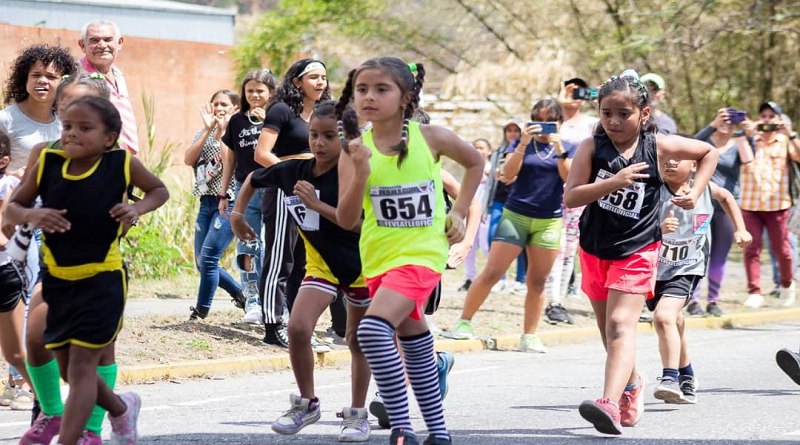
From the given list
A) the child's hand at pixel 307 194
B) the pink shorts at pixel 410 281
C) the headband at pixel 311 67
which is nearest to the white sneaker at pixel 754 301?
the headband at pixel 311 67

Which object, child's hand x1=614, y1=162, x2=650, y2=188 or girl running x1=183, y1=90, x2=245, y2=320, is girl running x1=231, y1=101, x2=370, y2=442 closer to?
child's hand x1=614, y1=162, x2=650, y2=188

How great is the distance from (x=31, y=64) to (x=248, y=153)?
121 inches

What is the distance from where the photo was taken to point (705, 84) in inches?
949

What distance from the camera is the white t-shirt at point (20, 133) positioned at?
7312 mm

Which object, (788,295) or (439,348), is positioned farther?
(788,295)

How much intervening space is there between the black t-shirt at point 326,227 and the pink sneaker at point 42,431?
157 cm

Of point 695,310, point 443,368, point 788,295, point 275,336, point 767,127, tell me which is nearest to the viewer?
point 443,368

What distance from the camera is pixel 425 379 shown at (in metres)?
5.95

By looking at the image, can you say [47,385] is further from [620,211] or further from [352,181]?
[620,211]

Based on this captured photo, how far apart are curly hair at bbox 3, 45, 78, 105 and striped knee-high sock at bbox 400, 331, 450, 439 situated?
2685 millimetres

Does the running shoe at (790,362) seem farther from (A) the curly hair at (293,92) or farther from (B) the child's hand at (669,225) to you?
(A) the curly hair at (293,92)

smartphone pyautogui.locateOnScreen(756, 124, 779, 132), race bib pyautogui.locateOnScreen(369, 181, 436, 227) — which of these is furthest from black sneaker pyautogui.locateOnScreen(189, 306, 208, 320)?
smartphone pyautogui.locateOnScreen(756, 124, 779, 132)

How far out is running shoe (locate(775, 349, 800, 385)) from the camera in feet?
27.5

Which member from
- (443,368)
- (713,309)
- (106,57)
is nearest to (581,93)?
(713,309)
